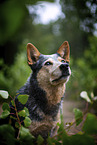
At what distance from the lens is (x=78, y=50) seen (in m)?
11.6

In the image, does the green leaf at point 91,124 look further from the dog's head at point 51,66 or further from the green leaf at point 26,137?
the dog's head at point 51,66

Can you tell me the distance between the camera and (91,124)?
56 cm

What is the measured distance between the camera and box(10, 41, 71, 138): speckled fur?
4.27ft

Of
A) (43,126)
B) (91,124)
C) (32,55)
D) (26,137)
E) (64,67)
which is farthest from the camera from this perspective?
(32,55)

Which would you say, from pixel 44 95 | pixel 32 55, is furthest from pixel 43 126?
pixel 32 55

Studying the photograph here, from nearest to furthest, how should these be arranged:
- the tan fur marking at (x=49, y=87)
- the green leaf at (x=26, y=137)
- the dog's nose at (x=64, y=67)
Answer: the green leaf at (x=26, y=137) < the dog's nose at (x=64, y=67) < the tan fur marking at (x=49, y=87)

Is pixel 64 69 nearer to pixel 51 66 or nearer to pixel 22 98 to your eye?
pixel 51 66

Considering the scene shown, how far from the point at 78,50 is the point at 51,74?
35.1 ft

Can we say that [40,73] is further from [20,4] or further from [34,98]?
[20,4]

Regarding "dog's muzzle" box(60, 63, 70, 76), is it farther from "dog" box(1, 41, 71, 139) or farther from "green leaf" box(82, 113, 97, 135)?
"green leaf" box(82, 113, 97, 135)

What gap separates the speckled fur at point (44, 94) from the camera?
1.30 metres

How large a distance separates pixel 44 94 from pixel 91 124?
85 cm

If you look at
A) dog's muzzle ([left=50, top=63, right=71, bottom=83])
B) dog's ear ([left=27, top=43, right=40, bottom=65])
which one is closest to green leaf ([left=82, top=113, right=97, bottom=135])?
dog's muzzle ([left=50, top=63, right=71, bottom=83])

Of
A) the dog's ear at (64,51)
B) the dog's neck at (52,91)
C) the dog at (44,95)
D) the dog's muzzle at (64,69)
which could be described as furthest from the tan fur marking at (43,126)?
the dog's ear at (64,51)
